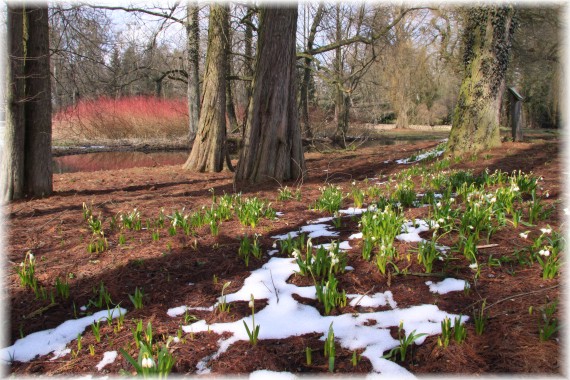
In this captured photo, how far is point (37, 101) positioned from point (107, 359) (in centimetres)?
549

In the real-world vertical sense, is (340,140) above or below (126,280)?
above

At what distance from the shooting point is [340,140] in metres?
18.6

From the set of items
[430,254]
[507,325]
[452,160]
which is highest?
[452,160]

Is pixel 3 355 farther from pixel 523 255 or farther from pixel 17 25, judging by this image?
pixel 17 25

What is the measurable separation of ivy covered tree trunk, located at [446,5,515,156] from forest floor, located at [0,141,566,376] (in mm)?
3965

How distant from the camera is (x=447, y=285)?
105 inches

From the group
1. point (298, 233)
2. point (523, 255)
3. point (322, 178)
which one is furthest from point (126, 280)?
point (322, 178)

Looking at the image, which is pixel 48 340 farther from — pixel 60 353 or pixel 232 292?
pixel 232 292

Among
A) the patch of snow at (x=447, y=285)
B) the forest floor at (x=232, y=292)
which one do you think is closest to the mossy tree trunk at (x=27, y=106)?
the forest floor at (x=232, y=292)

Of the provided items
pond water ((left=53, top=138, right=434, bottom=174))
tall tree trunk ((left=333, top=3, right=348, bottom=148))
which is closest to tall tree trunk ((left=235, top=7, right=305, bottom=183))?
tall tree trunk ((left=333, top=3, right=348, bottom=148))

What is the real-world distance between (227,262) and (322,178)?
4.85 meters

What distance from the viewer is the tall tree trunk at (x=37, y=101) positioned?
620 cm

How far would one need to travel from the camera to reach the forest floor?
1995 millimetres

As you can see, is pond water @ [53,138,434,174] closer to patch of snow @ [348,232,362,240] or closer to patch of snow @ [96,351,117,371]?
patch of snow @ [348,232,362,240]
